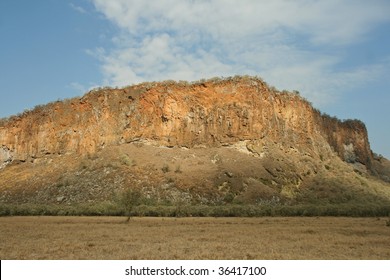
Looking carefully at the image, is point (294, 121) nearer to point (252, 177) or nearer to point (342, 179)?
point (342, 179)

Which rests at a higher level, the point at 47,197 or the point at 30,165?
the point at 30,165

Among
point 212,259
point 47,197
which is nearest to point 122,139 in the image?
point 47,197

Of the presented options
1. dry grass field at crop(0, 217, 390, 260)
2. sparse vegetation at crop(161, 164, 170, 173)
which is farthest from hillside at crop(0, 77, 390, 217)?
dry grass field at crop(0, 217, 390, 260)

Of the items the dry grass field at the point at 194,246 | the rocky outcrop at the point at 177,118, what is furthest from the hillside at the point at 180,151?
the dry grass field at the point at 194,246

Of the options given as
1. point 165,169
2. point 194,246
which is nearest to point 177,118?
point 165,169

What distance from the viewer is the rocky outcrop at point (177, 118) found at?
2352 inches

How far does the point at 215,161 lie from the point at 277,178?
835 centimetres

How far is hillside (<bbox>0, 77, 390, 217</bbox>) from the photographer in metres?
50.2

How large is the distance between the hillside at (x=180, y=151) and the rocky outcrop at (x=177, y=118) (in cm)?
15

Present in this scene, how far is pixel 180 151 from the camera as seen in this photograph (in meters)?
58.0

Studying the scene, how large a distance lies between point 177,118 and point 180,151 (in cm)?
547

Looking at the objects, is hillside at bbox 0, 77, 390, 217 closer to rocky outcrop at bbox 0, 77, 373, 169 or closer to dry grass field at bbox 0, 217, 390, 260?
rocky outcrop at bbox 0, 77, 373, 169

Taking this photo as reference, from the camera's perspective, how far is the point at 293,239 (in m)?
20.8

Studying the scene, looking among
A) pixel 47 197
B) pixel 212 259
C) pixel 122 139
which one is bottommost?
pixel 212 259
